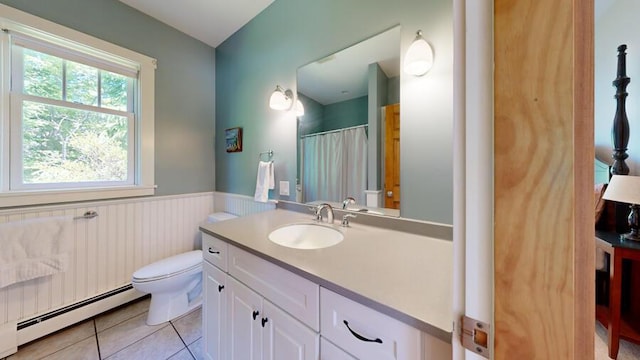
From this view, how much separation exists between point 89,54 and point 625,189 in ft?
11.9

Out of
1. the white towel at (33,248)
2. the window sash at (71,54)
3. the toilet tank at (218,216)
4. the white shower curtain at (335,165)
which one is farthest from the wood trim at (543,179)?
the window sash at (71,54)

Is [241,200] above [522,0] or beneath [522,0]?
beneath

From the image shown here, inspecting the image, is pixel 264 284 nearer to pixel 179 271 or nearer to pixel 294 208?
pixel 294 208

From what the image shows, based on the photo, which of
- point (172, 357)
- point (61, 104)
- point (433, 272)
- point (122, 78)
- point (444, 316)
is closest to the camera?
point (444, 316)

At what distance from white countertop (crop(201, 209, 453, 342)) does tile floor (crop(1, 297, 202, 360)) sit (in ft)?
2.98

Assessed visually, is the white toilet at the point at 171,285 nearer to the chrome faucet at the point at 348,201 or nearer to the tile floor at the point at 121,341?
the tile floor at the point at 121,341

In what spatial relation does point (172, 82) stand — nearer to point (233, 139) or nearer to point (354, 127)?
point (233, 139)

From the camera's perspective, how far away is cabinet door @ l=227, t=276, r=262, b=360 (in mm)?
939

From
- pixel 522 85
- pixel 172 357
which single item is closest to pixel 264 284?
pixel 522 85

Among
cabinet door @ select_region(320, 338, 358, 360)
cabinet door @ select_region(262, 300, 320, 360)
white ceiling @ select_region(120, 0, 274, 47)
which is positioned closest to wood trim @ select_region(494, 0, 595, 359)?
cabinet door @ select_region(320, 338, 358, 360)

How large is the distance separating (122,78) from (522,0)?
8.70ft

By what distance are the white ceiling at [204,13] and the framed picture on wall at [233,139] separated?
0.95m

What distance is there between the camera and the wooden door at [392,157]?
122cm

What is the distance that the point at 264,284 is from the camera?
35.8 inches
